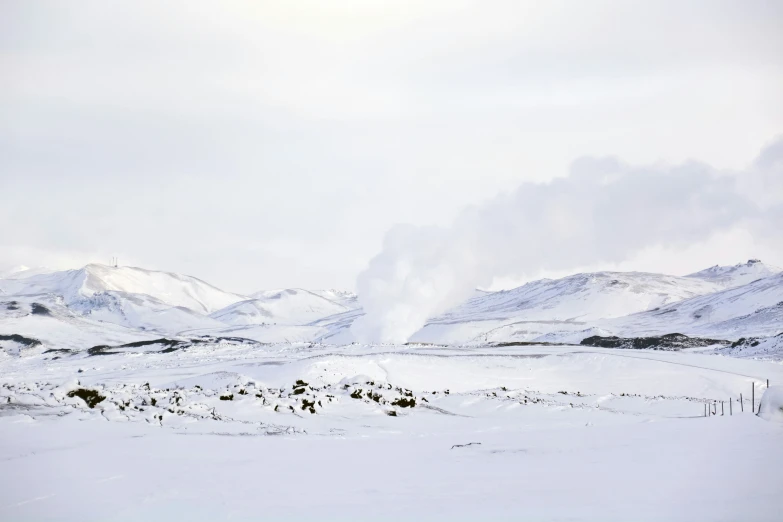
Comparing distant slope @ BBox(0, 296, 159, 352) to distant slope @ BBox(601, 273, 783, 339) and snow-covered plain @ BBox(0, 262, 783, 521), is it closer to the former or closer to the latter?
distant slope @ BBox(601, 273, 783, 339)

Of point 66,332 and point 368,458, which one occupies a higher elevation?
point 66,332

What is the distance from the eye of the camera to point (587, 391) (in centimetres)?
4266

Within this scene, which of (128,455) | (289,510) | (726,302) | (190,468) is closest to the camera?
(289,510)

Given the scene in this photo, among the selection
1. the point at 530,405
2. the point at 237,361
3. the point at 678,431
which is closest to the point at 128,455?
the point at 678,431

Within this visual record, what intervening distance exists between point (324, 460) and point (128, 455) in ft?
11.5

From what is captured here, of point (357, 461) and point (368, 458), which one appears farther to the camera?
point (368, 458)

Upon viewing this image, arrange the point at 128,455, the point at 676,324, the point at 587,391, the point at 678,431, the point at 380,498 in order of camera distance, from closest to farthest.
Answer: the point at 380,498 → the point at 128,455 → the point at 678,431 → the point at 587,391 → the point at 676,324

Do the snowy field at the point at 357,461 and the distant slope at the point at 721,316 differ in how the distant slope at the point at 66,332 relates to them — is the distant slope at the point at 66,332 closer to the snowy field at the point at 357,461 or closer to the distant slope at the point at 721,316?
the distant slope at the point at 721,316

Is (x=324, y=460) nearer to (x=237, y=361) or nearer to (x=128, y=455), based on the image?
(x=128, y=455)

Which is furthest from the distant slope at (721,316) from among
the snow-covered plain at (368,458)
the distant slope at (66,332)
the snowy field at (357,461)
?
the distant slope at (66,332)

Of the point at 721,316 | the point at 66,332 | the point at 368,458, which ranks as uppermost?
the point at 721,316

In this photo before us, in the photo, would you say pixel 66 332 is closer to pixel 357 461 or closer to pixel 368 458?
pixel 368 458

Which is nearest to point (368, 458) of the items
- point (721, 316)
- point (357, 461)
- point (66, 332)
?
point (357, 461)

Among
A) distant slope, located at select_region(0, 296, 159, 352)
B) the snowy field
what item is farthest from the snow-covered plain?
distant slope, located at select_region(0, 296, 159, 352)
